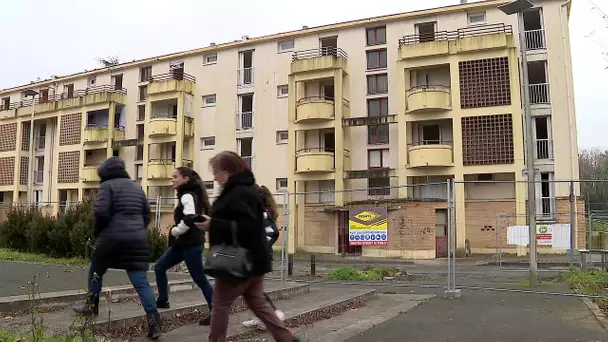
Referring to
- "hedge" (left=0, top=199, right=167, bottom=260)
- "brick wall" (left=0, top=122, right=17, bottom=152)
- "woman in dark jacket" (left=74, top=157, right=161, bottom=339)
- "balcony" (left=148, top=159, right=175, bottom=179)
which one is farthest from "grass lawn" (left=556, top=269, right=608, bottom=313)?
"brick wall" (left=0, top=122, right=17, bottom=152)

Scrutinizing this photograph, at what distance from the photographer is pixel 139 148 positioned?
38781 millimetres

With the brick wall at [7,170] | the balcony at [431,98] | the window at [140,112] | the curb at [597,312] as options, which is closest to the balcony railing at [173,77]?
the window at [140,112]

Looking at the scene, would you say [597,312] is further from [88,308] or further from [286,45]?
[286,45]

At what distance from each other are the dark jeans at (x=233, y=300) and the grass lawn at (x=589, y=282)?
6.02m

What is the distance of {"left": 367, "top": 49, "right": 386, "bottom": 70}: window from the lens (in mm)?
31264

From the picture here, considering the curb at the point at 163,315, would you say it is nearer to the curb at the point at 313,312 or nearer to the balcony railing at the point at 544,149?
the curb at the point at 313,312

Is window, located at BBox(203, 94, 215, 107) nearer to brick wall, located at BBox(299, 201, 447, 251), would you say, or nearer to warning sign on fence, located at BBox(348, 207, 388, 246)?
brick wall, located at BBox(299, 201, 447, 251)

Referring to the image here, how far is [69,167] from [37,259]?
28963mm

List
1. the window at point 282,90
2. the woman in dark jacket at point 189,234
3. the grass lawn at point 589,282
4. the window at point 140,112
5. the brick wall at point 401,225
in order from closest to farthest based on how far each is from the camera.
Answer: the woman in dark jacket at point 189,234, the grass lawn at point 589,282, the brick wall at point 401,225, the window at point 282,90, the window at point 140,112

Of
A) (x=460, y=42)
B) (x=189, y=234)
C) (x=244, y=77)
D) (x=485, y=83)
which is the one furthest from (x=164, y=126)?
(x=189, y=234)

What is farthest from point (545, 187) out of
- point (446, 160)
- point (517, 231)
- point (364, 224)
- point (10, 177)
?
A: point (10, 177)

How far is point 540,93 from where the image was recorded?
27922 millimetres

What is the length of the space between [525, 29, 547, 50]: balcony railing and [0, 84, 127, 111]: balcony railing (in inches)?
1090

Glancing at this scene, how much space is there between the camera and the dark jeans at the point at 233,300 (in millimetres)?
4188
